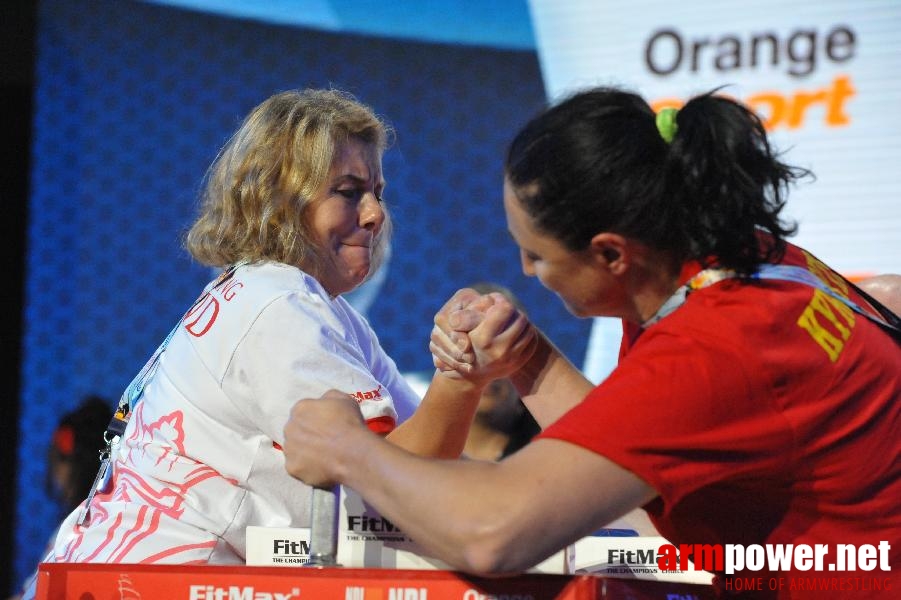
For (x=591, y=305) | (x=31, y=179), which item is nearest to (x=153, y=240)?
(x=31, y=179)

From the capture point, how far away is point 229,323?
1617 millimetres

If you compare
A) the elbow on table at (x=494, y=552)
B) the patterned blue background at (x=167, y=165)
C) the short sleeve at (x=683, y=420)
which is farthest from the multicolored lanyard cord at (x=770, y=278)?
the patterned blue background at (x=167, y=165)

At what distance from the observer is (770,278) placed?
3.92 ft

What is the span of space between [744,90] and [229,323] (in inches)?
99.4

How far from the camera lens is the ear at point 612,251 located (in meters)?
1.21

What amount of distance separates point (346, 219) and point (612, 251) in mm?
768

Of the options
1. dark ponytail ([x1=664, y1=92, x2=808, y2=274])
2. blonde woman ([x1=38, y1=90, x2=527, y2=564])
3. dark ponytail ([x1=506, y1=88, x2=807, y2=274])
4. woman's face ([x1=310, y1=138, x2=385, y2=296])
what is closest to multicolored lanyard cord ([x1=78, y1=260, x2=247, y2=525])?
blonde woman ([x1=38, y1=90, x2=527, y2=564])

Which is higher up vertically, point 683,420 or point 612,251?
point 612,251

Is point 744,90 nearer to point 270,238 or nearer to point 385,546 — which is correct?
point 270,238

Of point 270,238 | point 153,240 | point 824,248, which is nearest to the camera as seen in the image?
point 270,238

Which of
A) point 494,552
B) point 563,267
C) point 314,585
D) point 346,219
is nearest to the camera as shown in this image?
point 494,552

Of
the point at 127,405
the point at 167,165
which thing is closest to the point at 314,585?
the point at 127,405

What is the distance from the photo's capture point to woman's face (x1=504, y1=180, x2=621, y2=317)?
1253mm

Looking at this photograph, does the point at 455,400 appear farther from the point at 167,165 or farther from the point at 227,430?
the point at 167,165
